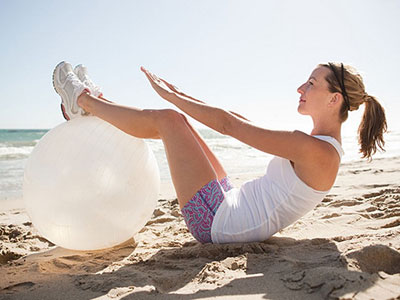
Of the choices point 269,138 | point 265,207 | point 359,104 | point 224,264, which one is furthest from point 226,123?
point 359,104

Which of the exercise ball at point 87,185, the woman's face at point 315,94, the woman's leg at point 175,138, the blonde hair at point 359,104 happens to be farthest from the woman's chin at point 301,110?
the exercise ball at point 87,185

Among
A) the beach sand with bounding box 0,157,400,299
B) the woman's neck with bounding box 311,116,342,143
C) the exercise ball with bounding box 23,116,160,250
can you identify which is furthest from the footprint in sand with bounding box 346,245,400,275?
the exercise ball with bounding box 23,116,160,250

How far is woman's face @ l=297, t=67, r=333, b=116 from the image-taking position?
256cm

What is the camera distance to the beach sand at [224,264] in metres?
1.75

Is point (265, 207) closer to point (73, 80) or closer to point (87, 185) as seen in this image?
point (87, 185)

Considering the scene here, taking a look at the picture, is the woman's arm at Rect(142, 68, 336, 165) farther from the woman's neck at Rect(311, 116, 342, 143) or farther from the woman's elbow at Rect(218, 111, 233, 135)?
the woman's neck at Rect(311, 116, 342, 143)

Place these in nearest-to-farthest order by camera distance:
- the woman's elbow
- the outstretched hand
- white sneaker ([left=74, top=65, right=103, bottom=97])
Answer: the woman's elbow, the outstretched hand, white sneaker ([left=74, top=65, right=103, bottom=97])

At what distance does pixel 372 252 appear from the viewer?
2.03 metres

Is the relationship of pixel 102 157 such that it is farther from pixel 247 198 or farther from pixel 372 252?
pixel 372 252

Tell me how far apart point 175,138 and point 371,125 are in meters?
1.43

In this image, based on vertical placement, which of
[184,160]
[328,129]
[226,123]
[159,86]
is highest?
[159,86]

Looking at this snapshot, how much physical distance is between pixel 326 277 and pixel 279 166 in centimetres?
91

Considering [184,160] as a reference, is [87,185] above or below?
below

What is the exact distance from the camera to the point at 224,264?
218 centimetres
